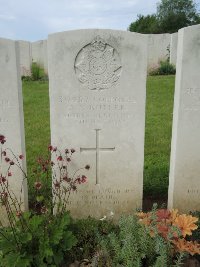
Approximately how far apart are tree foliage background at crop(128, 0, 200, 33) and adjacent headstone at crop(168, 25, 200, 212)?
33306mm

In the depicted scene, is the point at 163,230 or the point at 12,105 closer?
the point at 163,230

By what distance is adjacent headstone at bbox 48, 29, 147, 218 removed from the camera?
11.0 ft

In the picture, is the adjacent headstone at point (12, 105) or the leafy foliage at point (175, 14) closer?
the adjacent headstone at point (12, 105)

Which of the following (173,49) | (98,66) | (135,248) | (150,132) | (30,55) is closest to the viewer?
(135,248)

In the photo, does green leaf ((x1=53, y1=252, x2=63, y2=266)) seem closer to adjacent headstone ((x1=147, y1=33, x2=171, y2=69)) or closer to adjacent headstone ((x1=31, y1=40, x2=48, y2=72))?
adjacent headstone ((x1=31, y1=40, x2=48, y2=72))

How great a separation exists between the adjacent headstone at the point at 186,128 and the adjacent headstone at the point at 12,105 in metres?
1.68

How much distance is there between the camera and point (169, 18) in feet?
115

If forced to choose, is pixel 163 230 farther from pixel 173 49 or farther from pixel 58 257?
pixel 173 49

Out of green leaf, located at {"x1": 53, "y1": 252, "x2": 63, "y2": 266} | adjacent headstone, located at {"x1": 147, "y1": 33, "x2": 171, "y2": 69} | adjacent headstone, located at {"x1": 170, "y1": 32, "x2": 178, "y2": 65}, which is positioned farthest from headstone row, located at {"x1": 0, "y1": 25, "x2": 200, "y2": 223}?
adjacent headstone, located at {"x1": 147, "y1": 33, "x2": 171, "y2": 69}

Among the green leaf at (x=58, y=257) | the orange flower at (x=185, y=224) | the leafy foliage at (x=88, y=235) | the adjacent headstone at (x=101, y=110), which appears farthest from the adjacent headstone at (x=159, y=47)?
the green leaf at (x=58, y=257)

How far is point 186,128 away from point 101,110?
944 mm

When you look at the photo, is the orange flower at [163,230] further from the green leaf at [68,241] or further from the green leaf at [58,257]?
A: the green leaf at [58,257]

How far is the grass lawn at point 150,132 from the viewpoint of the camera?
15.7 ft

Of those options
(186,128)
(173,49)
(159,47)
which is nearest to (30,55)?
(159,47)
